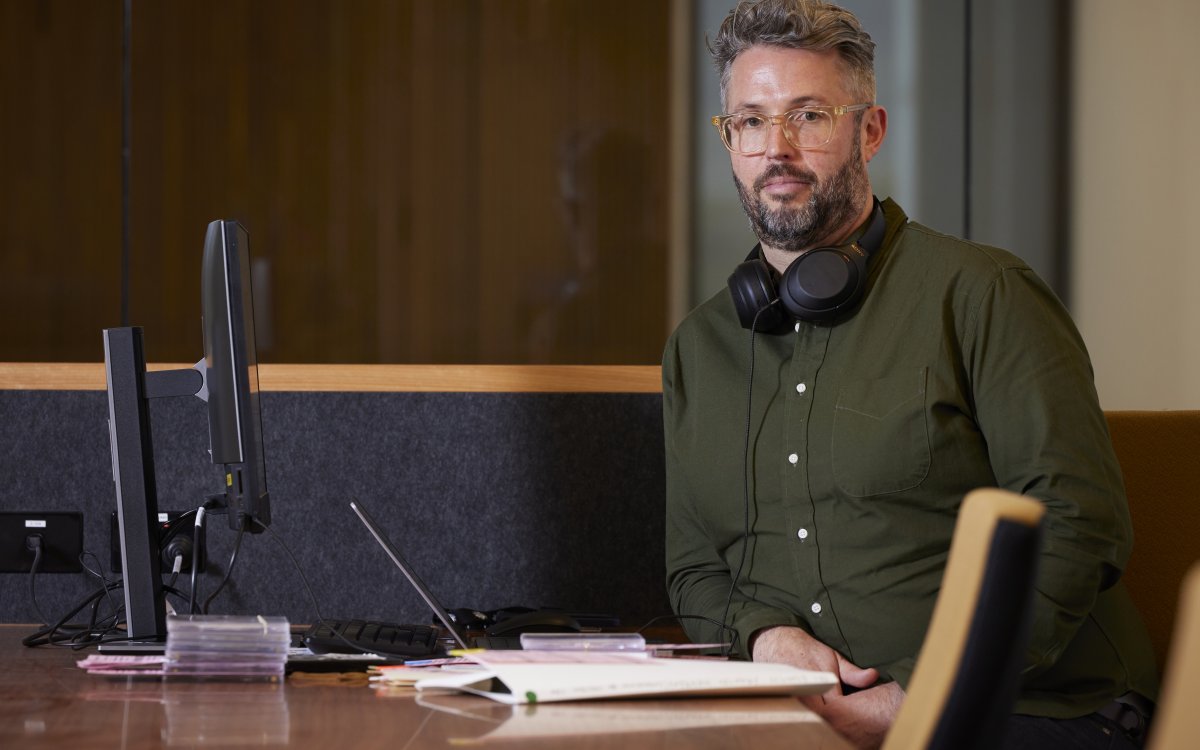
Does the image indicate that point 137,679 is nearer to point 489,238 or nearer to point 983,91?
point 489,238

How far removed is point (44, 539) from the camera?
132 cm

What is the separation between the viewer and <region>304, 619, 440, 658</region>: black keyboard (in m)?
0.95

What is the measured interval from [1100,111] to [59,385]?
243 centimetres

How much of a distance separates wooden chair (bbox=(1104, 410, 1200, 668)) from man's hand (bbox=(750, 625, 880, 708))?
35cm

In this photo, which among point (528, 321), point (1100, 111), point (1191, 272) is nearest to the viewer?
point (1191, 272)

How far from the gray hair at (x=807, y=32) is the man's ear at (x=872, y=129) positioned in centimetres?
2

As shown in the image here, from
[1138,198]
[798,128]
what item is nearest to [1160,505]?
[798,128]

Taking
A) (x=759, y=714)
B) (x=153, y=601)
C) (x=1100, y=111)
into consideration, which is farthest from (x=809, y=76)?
(x=1100, y=111)

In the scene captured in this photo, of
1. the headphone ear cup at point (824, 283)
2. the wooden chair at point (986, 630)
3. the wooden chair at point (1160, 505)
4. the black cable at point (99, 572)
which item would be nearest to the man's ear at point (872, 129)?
the headphone ear cup at point (824, 283)

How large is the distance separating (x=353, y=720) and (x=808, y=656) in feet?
1.59

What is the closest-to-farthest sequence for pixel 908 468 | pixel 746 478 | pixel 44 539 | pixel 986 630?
pixel 986 630 → pixel 908 468 → pixel 746 478 → pixel 44 539

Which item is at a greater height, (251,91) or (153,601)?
(251,91)

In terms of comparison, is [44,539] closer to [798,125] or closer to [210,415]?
[210,415]

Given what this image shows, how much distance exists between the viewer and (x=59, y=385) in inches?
52.9
